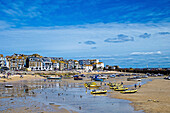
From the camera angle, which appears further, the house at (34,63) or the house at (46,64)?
the house at (46,64)

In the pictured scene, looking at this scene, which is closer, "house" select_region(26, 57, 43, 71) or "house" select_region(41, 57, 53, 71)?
"house" select_region(26, 57, 43, 71)

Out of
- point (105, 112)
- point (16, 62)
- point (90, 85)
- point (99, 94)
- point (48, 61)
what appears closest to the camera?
point (105, 112)

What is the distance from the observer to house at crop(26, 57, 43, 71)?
126m

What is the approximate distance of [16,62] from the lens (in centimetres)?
12412

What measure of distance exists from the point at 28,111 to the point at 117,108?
10.2 metres

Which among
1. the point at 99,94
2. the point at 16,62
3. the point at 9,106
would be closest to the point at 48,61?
the point at 16,62

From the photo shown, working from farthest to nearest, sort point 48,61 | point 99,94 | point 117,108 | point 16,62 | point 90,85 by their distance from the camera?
point 48,61
point 16,62
point 90,85
point 99,94
point 117,108

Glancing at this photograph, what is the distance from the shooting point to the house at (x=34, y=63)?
12600 cm

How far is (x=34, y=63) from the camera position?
5032 inches

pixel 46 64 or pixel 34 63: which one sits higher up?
pixel 34 63

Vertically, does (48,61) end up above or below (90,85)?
above

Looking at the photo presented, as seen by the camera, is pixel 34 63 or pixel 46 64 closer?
pixel 34 63

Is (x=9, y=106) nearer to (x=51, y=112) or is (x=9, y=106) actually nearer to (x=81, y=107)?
(x=51, y=112)

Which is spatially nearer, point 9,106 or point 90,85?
point 9,106
